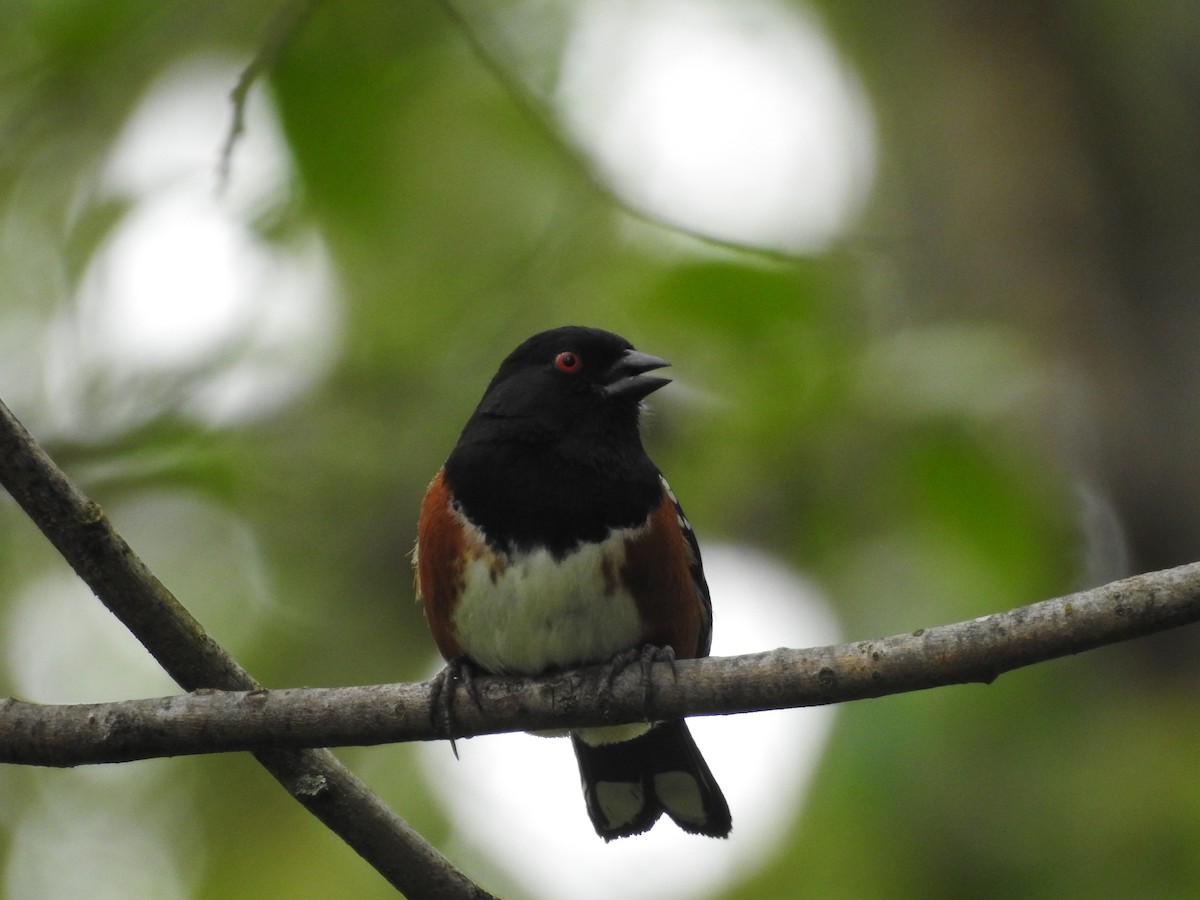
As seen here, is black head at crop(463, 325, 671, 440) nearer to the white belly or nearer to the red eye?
the red eye

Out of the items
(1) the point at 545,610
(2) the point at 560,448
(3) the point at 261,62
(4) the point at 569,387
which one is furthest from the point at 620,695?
(3) the point at 261,62

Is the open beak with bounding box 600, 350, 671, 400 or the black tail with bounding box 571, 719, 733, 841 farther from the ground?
the open beak with bounding box 600, 350, 671, 400

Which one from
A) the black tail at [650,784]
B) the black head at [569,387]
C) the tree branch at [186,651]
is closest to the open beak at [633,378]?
the black head at [569,387]

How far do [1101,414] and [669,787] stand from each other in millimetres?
2686

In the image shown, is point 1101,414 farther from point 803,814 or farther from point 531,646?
point 531,646

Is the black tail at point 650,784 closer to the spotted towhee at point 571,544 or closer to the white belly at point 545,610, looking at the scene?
the spotted towhee at point 571,544

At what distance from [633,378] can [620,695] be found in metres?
1.24

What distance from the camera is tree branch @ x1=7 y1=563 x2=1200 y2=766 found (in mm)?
2295

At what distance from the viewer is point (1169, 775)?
4648mm

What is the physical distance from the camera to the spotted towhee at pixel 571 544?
140 inches

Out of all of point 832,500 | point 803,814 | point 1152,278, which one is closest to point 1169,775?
point 803,814

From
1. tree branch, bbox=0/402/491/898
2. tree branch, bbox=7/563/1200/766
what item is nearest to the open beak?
tree branch, bbox=7/563/1200/766

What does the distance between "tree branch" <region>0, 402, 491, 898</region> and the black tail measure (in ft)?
4.56

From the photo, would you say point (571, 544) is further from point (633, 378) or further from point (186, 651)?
point (186, 651)
